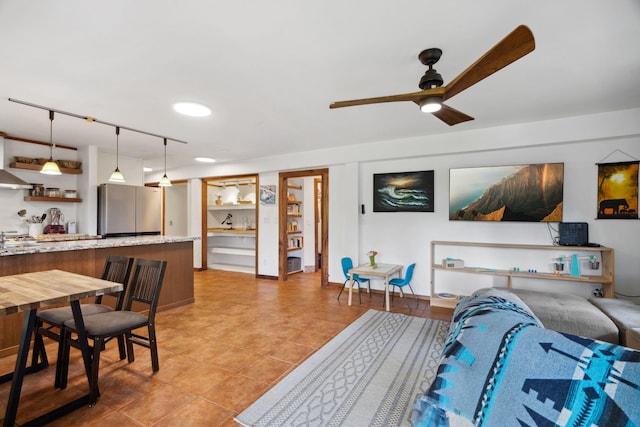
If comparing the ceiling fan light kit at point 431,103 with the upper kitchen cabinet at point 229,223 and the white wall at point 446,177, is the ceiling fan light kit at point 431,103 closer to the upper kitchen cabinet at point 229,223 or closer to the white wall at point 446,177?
the white wall at point 446,177

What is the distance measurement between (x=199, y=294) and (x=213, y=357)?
2471mm

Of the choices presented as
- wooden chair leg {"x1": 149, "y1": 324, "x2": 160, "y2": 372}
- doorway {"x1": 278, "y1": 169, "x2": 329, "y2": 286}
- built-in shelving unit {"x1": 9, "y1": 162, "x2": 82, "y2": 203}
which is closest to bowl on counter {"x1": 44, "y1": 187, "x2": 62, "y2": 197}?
built-in shelving unit {"x1": 9, "y1": 162, "x2": 82, "y2": 203}

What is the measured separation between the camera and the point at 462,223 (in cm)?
454

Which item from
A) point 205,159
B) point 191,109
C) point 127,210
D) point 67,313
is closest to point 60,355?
point 67,313

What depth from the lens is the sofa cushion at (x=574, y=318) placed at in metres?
2.40

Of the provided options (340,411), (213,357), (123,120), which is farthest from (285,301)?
(123,120)

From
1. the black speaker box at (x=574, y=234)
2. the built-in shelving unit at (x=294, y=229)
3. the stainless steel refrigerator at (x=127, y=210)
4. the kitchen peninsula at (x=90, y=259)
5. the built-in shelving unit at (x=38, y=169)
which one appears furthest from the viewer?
the built-in shelving unit at (x=294, y=229)

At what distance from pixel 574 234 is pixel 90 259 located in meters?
5.83

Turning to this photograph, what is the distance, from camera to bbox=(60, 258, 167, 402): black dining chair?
2059 mm

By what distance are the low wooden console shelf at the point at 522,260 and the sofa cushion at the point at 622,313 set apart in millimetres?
652

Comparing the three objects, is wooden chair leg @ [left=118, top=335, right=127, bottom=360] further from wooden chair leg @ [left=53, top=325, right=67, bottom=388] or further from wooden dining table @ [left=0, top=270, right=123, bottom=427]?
wooden dining table @ [left=0, top=270, right=123, bottom=427]

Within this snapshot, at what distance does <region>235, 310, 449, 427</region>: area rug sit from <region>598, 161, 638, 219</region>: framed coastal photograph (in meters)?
2.63

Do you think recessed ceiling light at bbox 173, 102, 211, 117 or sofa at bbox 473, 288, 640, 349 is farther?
recessed ceiling light at bbox 173, 102, 211, 117

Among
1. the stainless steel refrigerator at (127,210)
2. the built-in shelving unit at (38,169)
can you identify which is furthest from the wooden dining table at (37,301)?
the built-in shelving unit at (38,169)
